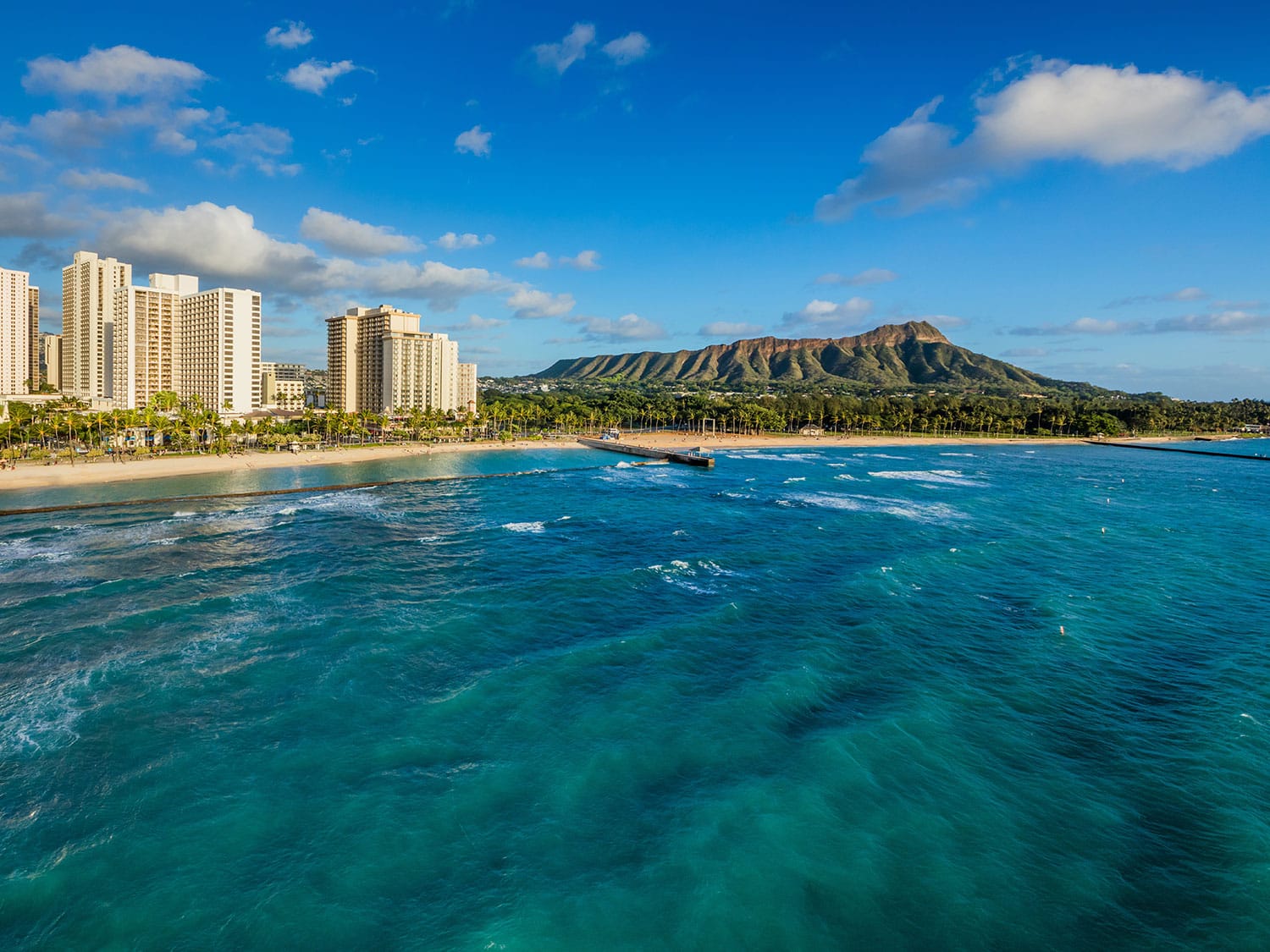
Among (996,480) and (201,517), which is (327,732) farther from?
(996,480)

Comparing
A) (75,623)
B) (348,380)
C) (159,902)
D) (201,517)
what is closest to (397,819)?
(159,902)

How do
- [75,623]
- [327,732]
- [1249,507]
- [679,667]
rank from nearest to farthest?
[327,732], [679,667], [75,623], [1249,507]

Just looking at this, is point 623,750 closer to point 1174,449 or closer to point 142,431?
point 142,431

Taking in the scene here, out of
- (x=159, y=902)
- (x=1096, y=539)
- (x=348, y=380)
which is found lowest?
(x=159, y=902)

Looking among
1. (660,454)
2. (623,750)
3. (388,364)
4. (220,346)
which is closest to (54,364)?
(220,346)

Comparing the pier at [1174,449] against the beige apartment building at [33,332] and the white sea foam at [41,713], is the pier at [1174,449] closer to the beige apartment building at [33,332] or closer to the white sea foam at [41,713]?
the white sea foam at [41,713]

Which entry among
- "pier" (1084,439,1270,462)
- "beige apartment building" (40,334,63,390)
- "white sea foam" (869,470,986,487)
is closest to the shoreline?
"pier" (1084,439,1270,462)

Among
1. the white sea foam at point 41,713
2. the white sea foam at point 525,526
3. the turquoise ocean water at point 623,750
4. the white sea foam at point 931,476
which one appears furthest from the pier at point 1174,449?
the white sea foam at point 41,713
